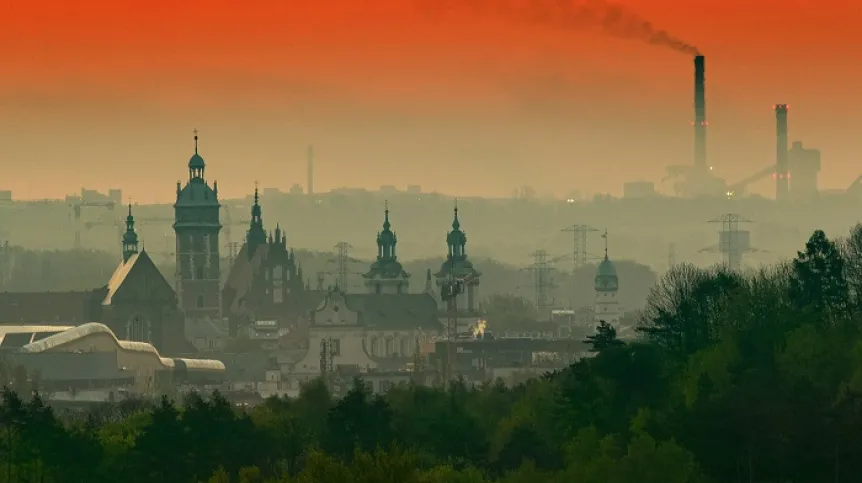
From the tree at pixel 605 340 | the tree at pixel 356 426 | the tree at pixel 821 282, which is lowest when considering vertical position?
the tree at pixel 356 426

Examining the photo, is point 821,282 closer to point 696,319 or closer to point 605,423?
point 696,319

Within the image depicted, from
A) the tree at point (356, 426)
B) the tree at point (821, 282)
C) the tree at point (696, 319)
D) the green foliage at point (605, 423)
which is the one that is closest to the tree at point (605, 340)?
the green foliage at point (605, 423)

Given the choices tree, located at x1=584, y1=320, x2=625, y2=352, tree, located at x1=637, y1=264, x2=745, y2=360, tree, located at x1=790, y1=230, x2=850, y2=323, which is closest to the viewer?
tree, located at x1=584, y1=320, x2=625, y2=352

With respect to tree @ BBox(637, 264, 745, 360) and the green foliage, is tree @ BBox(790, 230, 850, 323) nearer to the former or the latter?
the green foliage

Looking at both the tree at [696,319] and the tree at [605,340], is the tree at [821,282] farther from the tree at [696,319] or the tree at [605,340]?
the tree at [605,340]

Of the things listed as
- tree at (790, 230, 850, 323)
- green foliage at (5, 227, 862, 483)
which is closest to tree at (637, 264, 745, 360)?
green foliage at (5, 227, 862, 483)

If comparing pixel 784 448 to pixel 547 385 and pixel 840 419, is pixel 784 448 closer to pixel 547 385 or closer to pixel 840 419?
pixel 840 419

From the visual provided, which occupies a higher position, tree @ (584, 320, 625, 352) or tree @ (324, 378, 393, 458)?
tree @ (584, 320, 625, 352)

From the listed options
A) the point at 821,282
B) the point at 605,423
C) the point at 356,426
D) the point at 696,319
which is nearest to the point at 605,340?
the point at 821,282
